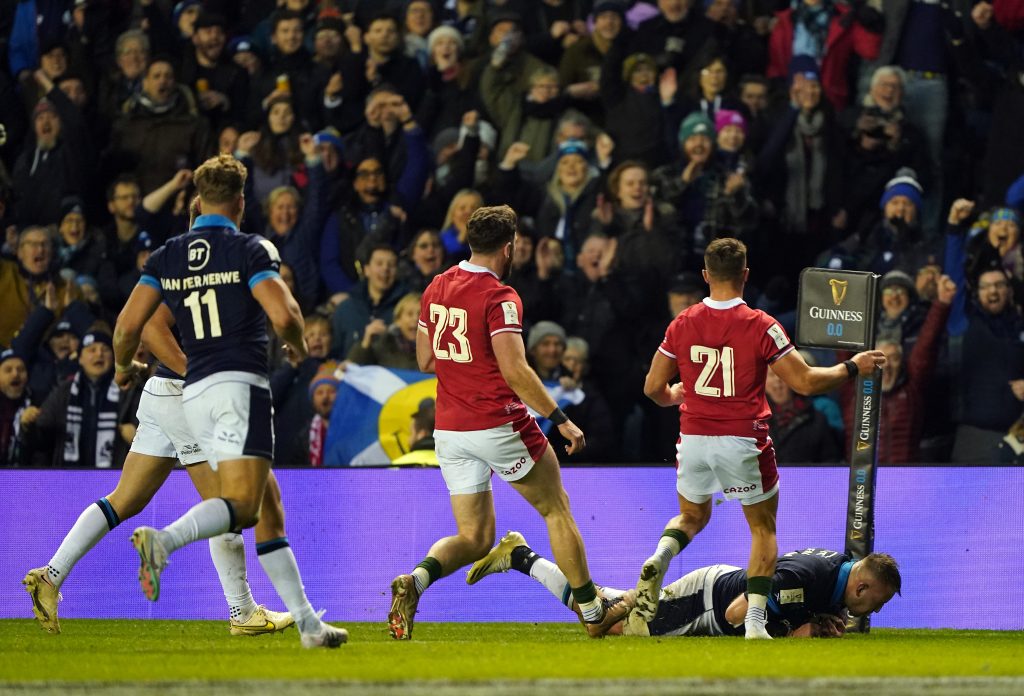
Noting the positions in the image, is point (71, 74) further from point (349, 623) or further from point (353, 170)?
point (349, 623)

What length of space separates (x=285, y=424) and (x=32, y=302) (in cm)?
278

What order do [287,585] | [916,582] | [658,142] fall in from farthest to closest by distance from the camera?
[658,142] → [916,582] → [287,585]

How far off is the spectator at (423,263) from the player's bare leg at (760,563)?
518 centimetres

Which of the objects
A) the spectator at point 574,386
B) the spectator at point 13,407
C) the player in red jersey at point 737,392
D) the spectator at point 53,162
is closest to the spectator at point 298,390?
the spectator at point 574,386

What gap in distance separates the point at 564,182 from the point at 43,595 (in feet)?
20.2

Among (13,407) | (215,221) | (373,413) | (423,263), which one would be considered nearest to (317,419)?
(373,413)

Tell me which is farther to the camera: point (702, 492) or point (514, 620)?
point (514, 620)

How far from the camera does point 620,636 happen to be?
8148 millimetres

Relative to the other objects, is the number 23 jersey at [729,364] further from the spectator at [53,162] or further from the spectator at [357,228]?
the spectator at [53,162]

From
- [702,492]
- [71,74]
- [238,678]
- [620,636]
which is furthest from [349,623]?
[71,74]

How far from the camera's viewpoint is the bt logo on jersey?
6461 mm

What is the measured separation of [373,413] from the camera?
11828 millimetres

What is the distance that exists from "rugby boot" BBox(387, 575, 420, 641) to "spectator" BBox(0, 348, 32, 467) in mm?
5892

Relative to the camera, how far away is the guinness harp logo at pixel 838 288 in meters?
8.69
